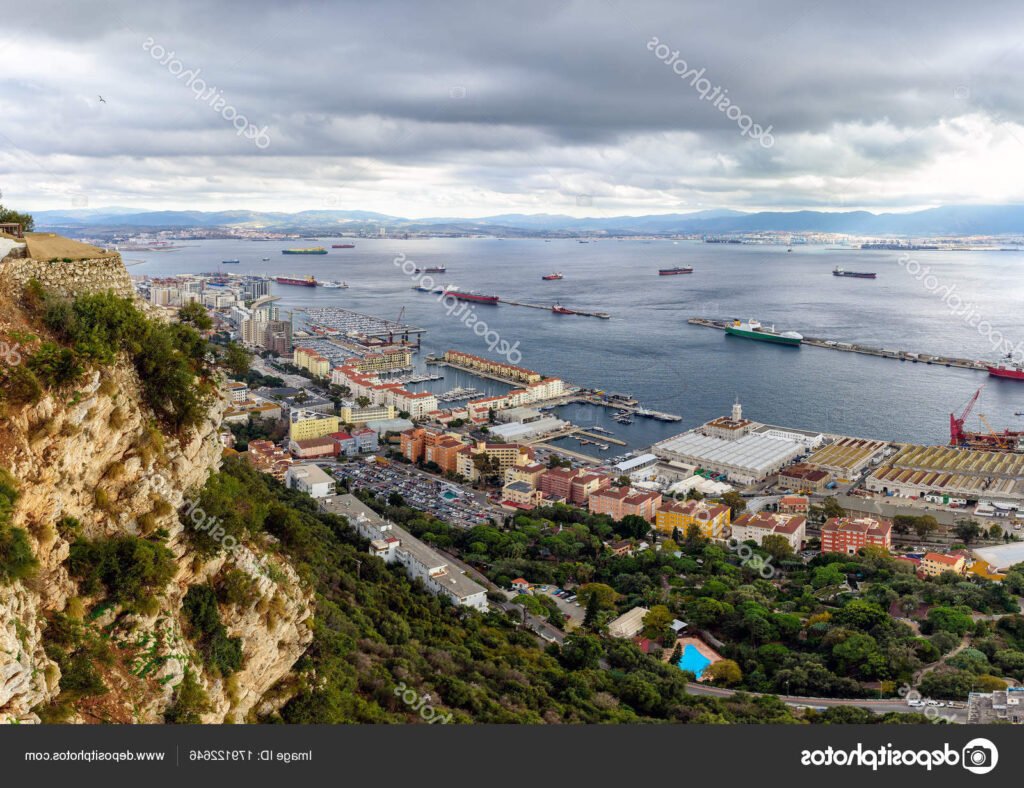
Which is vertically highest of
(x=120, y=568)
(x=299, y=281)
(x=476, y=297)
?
(x=299, y=281)

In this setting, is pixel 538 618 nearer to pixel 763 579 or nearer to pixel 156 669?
pixel 763 579

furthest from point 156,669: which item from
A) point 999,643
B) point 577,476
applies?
point 577,476

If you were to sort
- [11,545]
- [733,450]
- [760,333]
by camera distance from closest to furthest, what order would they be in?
[11,545], [733,450], [760,333]

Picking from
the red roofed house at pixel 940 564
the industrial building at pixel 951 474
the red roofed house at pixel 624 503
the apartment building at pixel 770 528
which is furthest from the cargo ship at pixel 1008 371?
the red roofed house at pixel 624 503

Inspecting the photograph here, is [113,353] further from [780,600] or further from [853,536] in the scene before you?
[853,536]

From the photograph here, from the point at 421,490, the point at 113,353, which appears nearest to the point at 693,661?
the point at 113,353

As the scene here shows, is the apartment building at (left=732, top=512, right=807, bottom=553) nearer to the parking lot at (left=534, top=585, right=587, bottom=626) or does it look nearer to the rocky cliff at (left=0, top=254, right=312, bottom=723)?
the parking lot at (left=534, top=585, right=587, bottom=626)
